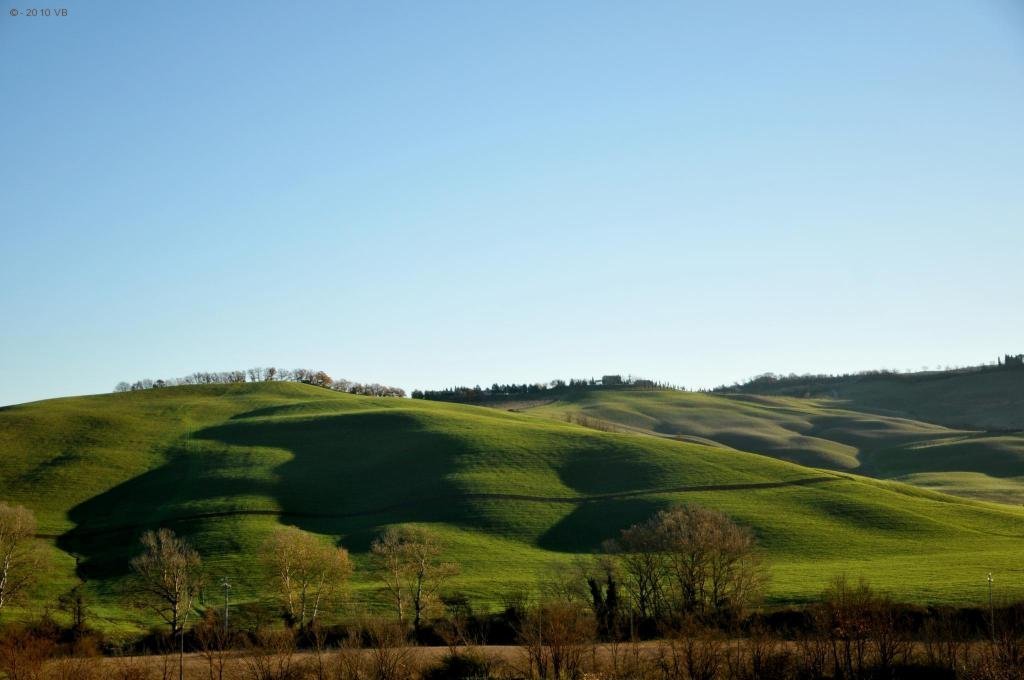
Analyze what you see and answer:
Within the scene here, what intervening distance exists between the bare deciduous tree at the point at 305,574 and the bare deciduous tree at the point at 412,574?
154 inches

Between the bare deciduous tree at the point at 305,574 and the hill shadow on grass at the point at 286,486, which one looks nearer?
the bare deciduous tree at the point at 305,574

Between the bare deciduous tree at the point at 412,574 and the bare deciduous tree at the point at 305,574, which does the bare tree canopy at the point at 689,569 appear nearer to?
the bare deciduous tree at the point at 412,574

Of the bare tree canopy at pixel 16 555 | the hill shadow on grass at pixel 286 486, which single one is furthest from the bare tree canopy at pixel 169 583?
the hill shadow on grass at pixel 286 486

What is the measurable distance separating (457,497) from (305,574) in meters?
33.6

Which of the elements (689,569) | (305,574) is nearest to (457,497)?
(305,574)

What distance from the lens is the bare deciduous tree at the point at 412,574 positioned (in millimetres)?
79125

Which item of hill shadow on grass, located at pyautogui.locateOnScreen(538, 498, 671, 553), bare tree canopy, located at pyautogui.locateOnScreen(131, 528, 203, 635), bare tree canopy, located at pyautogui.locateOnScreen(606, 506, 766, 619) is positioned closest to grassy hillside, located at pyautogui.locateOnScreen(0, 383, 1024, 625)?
hill shadow on grass, located at pyautogui.locateOnScreen(538, 498, 671, 553)

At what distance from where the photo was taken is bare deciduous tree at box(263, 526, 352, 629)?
266ft

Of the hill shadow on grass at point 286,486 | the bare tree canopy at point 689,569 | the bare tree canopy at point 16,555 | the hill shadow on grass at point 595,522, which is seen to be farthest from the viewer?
the hill shadow on grass at point 286,486

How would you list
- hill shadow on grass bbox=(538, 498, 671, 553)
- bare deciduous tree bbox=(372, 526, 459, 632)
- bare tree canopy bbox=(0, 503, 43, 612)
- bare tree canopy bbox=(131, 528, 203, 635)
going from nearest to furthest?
1. bare tree canopy bbox=(131, 528, 203, 635)
2. bare deciduous tree bbox=(372, 526, 459, 632)
3. bare tree canopy bbox=(0, 503, 43, 612)
4. hill shadow on grass bbox=(538, 498, 671, 553)

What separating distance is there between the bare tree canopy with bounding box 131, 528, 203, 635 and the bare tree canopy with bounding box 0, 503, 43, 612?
340 inches

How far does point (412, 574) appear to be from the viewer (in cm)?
8288

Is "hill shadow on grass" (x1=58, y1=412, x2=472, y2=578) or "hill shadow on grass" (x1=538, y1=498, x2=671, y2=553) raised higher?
"hill shadow on grass" (x1=58, y1=412, x2=472, y2=578)

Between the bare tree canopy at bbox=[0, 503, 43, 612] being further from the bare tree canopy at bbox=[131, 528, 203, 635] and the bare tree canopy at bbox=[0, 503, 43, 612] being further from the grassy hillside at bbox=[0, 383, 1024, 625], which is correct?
the bare tree canopy at bbox=[131, 528, 203, 635]
